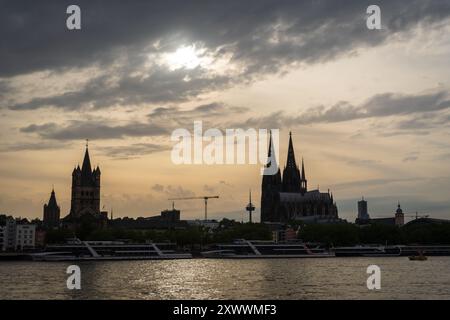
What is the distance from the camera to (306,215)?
189m

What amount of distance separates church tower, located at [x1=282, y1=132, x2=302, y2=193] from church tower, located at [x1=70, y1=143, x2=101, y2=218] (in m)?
53.6

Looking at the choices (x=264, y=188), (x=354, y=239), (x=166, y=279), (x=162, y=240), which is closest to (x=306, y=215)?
(x=264, y=188)

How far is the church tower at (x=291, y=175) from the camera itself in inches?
7495

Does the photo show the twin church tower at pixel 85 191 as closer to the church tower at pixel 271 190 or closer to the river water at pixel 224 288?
the church tower at pixel 271 190

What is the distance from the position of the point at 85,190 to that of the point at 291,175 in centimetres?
5907

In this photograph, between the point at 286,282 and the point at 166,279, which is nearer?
the point at 286,282

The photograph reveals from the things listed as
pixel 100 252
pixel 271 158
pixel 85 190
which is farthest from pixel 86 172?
pixel 100 252

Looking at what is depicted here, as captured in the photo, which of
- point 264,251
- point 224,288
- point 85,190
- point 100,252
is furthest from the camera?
point 85,190

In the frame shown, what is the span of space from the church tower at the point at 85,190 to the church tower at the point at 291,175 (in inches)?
2112

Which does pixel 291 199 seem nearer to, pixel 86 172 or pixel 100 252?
pixel 86 172

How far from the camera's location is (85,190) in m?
170
